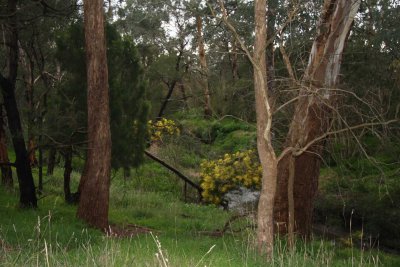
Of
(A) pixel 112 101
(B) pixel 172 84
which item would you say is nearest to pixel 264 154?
(A) pixel 112 101

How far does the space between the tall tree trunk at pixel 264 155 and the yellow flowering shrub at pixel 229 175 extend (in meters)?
8.75

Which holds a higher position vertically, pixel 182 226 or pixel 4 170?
pixel 4 170

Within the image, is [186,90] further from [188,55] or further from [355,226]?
[355,226]

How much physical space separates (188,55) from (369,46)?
1486 centimetres

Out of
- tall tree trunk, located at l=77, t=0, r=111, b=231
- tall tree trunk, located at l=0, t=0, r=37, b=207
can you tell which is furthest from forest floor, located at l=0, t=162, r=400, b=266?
tall tree trunk, located at l=77, t=0, r=111, b=231

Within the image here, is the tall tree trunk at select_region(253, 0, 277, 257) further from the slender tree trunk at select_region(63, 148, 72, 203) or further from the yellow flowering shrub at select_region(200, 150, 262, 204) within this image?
the yellow flowering shrub at select_region(200, 150, 262, 204)

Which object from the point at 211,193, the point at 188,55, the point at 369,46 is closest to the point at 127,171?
the point at 211,193

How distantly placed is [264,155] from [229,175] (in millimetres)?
9587

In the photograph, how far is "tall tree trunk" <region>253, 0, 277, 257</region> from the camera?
633cm

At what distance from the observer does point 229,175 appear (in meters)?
16.0

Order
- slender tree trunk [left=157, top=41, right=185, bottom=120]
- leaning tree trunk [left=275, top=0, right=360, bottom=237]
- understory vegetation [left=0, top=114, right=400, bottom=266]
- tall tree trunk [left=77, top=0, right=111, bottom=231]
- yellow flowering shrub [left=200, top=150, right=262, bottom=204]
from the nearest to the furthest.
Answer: understory vegetation [left=0, top=114, right=400, bottom=266] → leaning tree trunk [left=275, top=0, right=360, bottom=237] → tall tree trunk [left=77, top=0, right=111, bottom=231] → yellow flowering shrub [left=200, top=150, right=262, bottom=204] → slender tree trunk [left=157, top=41, right=185, bottom=120]

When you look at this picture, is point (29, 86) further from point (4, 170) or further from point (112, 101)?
point (112, 101)

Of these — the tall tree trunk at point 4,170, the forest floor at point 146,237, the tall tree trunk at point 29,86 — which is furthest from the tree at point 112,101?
the tall tree trunk at point 4,170

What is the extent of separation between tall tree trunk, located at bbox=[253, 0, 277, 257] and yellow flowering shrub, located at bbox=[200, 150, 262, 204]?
875 centimetres
